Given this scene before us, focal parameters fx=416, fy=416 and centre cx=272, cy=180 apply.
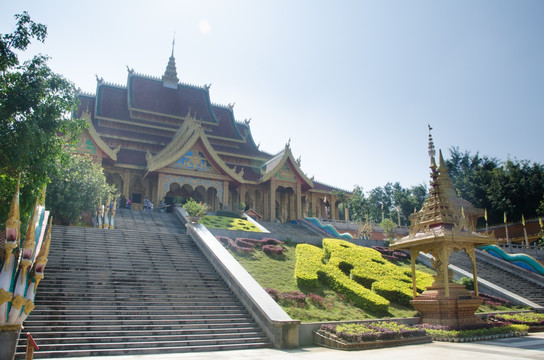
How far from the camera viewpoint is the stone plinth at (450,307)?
12.3 meters

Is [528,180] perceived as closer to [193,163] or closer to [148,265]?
[193,163]

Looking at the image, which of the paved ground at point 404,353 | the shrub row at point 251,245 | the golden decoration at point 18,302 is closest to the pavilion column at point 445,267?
the paved ground at point 404,353

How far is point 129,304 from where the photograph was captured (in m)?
10.6

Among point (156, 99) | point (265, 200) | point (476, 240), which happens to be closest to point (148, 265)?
point (476, 240)

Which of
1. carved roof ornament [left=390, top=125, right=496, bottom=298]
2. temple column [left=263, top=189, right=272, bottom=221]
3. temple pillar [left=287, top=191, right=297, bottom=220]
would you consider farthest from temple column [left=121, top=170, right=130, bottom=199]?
carved roof ornament [left=390, top=125, right=496, bottom=298]

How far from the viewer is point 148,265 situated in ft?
44.8

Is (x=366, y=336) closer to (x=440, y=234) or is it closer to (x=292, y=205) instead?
(x=440, y=234)

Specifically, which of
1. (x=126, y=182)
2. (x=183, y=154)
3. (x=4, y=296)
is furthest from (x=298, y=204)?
(x=4, y=296)

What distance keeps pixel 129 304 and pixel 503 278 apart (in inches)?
700

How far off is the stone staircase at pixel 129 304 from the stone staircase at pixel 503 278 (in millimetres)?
13572

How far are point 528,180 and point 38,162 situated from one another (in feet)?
137

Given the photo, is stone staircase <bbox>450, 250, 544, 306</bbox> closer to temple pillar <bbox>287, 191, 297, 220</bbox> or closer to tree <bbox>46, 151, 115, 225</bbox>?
temple pillar <bbox>287, 191, 297, 220</bbox>

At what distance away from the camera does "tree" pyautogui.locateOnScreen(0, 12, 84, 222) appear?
9.26 metres

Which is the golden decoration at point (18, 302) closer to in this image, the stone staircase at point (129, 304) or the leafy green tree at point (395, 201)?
the stone staircase at point (129, 304)
